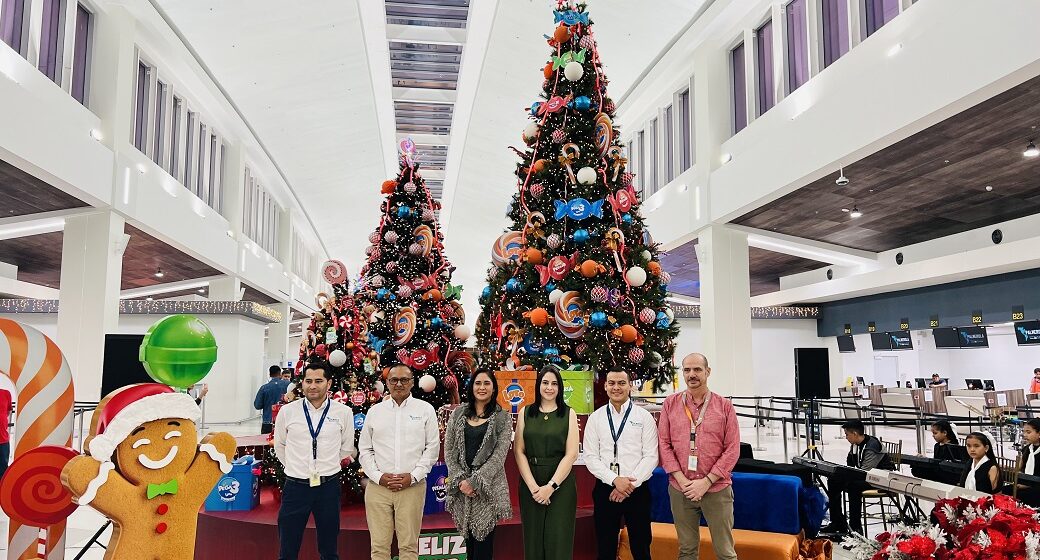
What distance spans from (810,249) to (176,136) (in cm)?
1377

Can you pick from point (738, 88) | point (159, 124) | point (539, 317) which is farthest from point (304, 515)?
point (159, 124)

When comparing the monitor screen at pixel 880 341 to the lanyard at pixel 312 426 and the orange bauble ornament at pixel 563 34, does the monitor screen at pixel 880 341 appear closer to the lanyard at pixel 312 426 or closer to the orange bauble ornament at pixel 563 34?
the orange bauble ornament at pixel 563 34

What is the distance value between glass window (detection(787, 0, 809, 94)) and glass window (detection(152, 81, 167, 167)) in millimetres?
11417

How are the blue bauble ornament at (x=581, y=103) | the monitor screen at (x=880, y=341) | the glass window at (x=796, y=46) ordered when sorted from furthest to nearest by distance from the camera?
the monitor screen at (x=880, y=341) → the glass window at (x=796, y=46) → the blue bauble ornament at (x=581, y=103)

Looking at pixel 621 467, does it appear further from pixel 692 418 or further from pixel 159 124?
pixel 159 124

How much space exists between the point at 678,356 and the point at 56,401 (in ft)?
54.9

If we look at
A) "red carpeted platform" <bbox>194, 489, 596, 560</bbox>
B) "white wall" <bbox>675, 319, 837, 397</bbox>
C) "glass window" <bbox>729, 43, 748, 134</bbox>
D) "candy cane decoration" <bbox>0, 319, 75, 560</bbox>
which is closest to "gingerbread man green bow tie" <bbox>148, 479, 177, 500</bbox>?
"candy cane decoration" <bbox>0, 319, 75, 560</bbox>

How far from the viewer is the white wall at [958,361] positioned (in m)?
19.0

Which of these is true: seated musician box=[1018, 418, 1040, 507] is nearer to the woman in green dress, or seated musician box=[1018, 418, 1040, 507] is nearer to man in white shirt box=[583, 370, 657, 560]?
→ man in white shirt box=[583, 370, 657, 560]

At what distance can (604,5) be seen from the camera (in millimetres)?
11398

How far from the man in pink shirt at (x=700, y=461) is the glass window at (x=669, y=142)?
11.5 metres

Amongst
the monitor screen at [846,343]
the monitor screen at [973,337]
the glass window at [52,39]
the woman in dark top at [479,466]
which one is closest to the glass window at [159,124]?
the glass window at [52,39]

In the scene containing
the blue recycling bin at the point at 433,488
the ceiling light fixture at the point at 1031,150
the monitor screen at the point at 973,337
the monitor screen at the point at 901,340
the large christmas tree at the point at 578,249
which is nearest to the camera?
the blue recycling bin at the point at 433,488

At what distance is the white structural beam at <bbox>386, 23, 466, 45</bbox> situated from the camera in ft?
50.5
